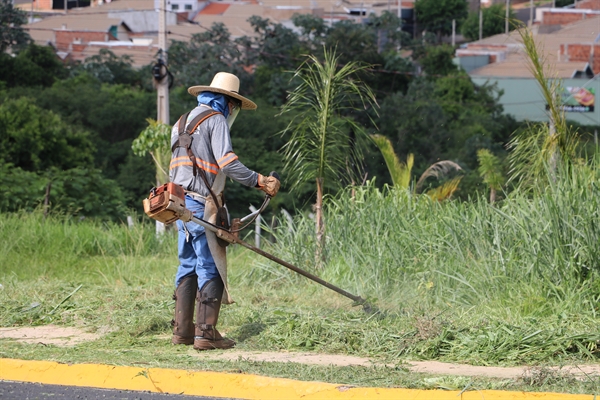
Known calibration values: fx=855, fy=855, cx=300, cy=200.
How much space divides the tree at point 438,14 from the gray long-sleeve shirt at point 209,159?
252ft

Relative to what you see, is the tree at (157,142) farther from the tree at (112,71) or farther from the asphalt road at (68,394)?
the tree at (112,71)

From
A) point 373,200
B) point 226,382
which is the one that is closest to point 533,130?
point 373,200

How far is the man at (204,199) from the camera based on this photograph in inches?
215

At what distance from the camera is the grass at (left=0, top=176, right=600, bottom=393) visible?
509cm

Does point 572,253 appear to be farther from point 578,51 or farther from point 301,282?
point 578,51

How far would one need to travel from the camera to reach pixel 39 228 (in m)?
9.92

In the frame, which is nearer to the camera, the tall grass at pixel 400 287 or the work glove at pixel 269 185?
the tall grass at pixel 400 287

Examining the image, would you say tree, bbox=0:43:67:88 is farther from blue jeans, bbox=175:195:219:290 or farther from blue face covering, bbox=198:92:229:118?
blue jeans, bbox=175:195:219:290

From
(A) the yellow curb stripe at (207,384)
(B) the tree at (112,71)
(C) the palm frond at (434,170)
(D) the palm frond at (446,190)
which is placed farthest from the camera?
(B) the tree at (112,71)

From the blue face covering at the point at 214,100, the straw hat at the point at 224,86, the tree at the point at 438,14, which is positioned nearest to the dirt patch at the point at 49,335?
the blue face covering at the point at 214,100

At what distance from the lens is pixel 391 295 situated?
22.4ft

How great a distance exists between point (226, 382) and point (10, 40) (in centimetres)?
4537

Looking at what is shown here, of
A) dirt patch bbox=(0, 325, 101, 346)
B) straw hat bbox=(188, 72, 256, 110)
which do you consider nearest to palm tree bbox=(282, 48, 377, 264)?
straw hat bbox=(188, 72, 256, 110)

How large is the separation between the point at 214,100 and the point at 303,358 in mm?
1803
